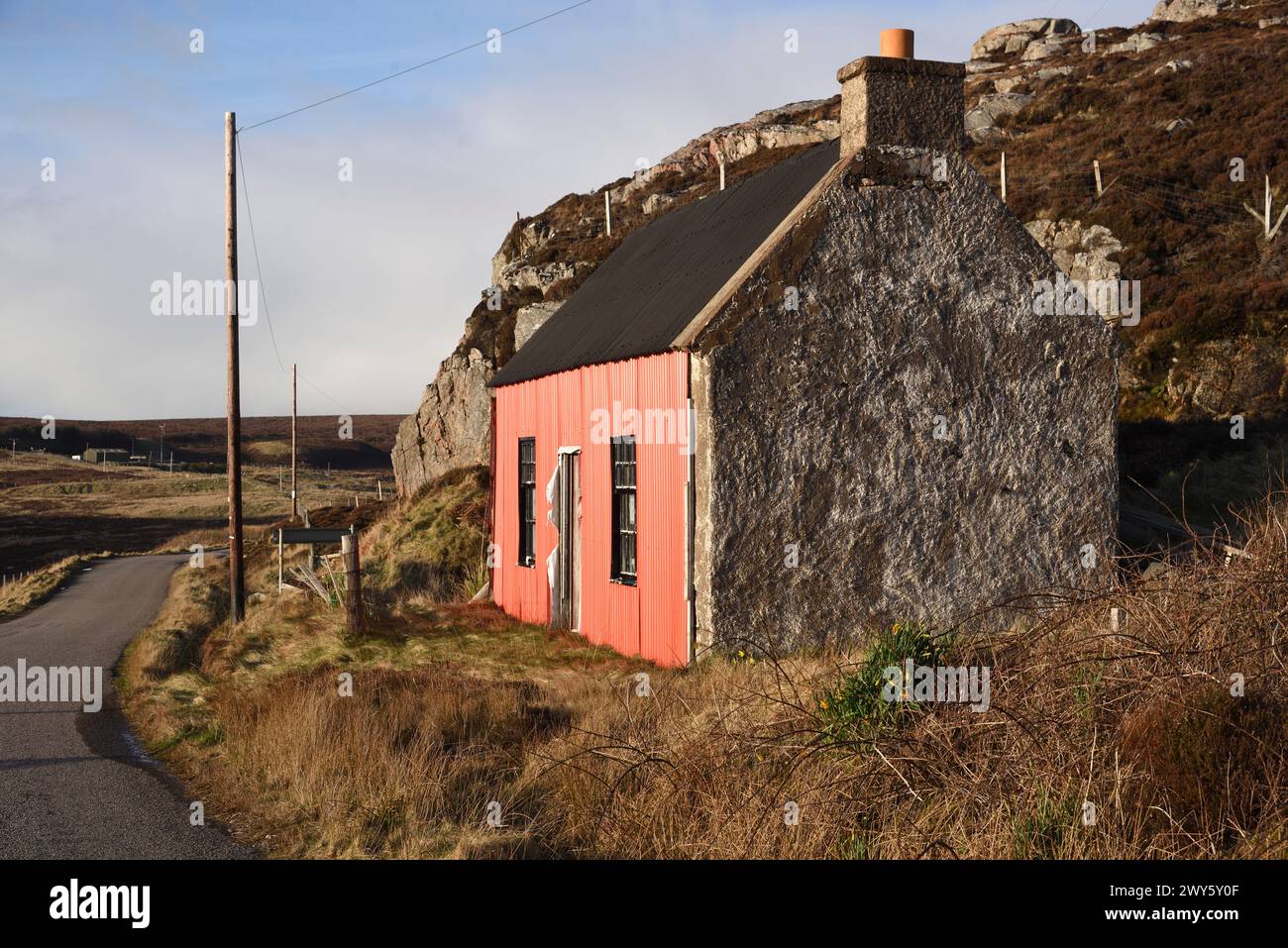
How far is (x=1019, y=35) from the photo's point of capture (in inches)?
2586

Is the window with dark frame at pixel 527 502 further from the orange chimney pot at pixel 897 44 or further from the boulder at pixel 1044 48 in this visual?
the boulder at pixel 1044 48

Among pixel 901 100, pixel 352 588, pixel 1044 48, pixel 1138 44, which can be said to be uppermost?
pixel 1044 48

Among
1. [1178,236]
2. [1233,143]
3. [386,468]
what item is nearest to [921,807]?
[1178,236]

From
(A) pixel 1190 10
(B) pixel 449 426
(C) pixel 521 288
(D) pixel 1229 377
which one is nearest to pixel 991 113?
(A) pixel 1190 10

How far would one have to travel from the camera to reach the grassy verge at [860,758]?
5863mm

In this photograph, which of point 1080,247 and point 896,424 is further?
point 1080,247

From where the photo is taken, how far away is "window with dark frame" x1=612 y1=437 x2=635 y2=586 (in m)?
14.0

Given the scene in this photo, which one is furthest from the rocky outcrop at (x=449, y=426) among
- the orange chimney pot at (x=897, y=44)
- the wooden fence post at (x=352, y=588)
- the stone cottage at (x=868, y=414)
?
the orange chimney pot at (x=897, y=44)

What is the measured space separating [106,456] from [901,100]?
103553 mm

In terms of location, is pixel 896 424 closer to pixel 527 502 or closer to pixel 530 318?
pixel 527 502

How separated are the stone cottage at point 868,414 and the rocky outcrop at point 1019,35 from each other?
2256 inches

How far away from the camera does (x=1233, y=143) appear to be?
112 feet

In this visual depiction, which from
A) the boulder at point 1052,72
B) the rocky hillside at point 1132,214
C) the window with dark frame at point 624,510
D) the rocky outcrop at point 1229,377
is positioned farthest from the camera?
the boulder at point 1052,72
